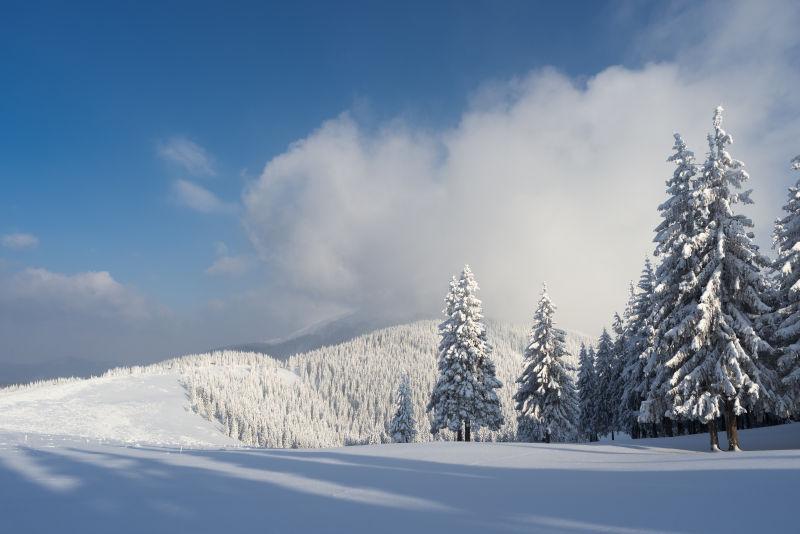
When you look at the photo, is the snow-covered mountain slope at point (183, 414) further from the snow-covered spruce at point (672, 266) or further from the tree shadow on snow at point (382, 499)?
the snow-covered spruce at point (672, 266)

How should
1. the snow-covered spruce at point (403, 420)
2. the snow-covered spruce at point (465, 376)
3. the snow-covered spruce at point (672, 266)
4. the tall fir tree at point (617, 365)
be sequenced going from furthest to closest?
the snow-covered spruce at point (403, 420)
the tall fir tree at point (617, 365)
the snow-covered spruce at point (465, 376)
the snow-covered spruce at point (672, 266)

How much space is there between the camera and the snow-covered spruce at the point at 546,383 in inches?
1507

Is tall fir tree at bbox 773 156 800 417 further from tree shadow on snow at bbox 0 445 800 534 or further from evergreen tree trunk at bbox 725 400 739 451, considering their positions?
tree shadow on snow at bbox 0 445 800 534

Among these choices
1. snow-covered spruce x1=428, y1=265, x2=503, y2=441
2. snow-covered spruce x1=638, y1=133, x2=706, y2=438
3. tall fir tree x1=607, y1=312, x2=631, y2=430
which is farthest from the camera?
tall fir tree x1=607, y1=312, x2=631, y2=430

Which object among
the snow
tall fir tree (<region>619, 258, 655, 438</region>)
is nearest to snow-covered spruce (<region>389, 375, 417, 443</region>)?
tall fir tree (<region>619, 258, 655, 438</region>)

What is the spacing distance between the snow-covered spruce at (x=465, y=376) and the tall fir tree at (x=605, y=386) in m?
16.9

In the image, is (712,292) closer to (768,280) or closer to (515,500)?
(768,280)

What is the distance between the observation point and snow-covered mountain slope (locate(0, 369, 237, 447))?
80750 millimetres

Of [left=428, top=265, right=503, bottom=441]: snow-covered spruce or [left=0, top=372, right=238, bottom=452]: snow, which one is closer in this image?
[left=428, top=265, right=503, bottom=441]: snow-covered spruce

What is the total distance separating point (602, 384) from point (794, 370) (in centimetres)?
2968

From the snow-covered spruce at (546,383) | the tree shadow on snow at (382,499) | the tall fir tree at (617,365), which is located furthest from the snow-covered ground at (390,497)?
the tall fir tree at (617,365)

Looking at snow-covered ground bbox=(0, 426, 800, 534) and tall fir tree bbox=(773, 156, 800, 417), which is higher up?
tall fir tree bbox=(773, 156, 800, 417)

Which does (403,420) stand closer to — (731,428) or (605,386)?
(605,386)

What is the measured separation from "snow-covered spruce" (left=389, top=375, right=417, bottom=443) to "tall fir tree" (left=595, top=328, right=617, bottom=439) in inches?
854
